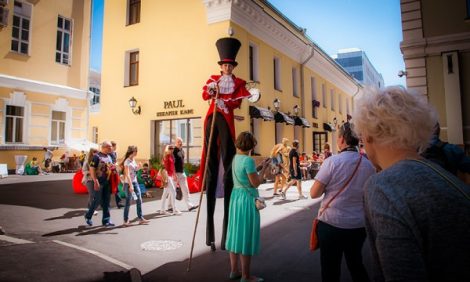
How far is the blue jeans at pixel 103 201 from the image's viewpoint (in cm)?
674

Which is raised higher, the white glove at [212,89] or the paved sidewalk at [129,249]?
the white glove at [212,89]

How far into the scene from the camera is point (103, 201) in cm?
690

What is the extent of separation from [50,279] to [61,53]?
22.2 meters

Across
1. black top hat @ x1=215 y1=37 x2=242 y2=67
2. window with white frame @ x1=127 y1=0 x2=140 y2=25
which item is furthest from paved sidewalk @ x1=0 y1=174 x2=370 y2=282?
window with white frame @ x1=127 y1=0 x2=140 y2=25

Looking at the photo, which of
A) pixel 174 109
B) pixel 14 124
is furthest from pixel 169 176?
pixel 14 124

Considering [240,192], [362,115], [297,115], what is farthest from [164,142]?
[362,115]

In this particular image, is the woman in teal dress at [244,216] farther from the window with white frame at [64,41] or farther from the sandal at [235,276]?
the window with white frame at [64,41]

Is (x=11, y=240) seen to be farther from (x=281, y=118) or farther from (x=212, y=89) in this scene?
(x=281, y=118)

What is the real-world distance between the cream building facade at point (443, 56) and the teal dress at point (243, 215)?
33.2 feet

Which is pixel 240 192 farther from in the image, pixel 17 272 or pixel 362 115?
pixel 17 272

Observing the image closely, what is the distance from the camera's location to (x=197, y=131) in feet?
49.2

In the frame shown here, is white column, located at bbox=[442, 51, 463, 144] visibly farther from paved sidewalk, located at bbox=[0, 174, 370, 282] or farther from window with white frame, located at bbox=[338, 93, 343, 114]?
window with white frame, located at bbox=[338, 93, 343, 114]

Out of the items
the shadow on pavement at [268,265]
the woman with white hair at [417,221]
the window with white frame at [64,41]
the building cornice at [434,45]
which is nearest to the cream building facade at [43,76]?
the window with white frame at [64,41]

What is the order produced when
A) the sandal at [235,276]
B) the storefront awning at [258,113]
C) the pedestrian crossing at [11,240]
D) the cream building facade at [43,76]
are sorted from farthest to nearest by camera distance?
the cream building facade at [43,76] < the storefront awning at [258,113] < the pedestrian crossing at [11,240] < the sandal at [235,276]
